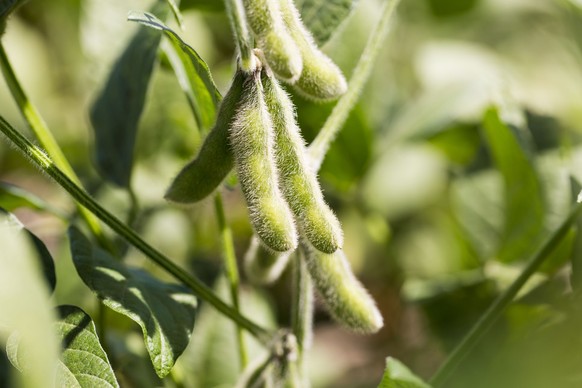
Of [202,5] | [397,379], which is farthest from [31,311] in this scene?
[202,5]

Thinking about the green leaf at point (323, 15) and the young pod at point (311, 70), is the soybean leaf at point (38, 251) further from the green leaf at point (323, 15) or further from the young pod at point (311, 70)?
the green leaf at point (323, 15)

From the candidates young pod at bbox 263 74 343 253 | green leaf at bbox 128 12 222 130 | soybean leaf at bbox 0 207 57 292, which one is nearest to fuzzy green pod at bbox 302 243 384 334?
young pod at bbox 263 74 343 253

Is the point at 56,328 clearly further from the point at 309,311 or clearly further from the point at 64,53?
the point at 64,53

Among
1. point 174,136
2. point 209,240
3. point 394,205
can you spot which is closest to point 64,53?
point 174,136

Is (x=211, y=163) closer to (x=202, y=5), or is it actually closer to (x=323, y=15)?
(x=323, y=15)

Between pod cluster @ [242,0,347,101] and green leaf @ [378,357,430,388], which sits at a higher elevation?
pod cluster @ [242,0,347,101]

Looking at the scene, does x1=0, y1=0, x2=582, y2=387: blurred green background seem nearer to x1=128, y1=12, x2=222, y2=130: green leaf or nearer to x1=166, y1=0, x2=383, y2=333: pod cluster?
x1=128, y1=12, x2=222, y2=130: green leaf
